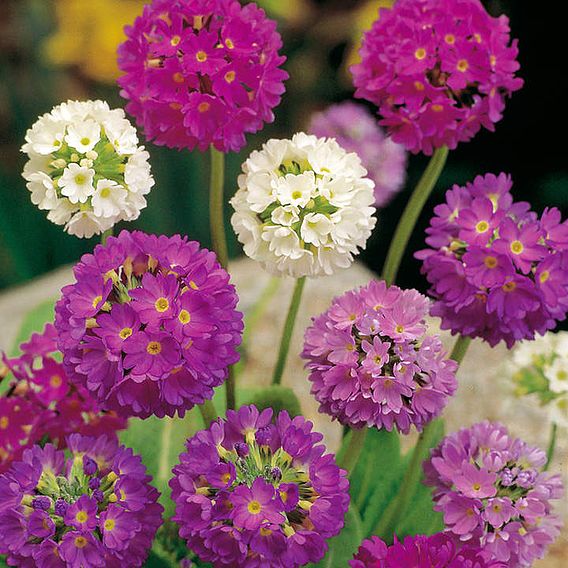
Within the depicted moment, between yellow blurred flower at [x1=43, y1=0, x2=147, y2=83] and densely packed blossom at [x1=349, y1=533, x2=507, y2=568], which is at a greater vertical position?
densely packed blossom at [x1=349, y1=533, x2=507, y2=568]

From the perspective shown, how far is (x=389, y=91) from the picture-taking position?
524 millimetres

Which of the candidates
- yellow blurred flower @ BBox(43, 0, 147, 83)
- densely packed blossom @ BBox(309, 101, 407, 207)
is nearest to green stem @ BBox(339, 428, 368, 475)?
densely packed blossom @ BBox(309, 101, 407, 207)

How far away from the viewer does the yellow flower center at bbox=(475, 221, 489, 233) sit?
0.48 meters

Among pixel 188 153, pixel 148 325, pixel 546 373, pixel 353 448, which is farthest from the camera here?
pixel 188 153

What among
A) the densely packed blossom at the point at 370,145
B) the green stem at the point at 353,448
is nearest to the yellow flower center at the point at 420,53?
the green stem at the point at 353,448

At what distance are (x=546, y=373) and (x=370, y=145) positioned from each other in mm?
295

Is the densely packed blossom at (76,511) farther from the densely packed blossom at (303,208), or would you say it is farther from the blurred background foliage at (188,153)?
the blurred background foliage at (188,153)

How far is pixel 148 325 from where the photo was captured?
0.41m

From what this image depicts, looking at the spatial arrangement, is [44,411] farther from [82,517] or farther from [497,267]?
[497,267]

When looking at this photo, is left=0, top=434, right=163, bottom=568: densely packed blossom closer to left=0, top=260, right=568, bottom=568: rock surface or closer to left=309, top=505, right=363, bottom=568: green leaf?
left=309, top=505, right=363, bottom=568: green leaf

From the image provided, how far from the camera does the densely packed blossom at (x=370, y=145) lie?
0.83m

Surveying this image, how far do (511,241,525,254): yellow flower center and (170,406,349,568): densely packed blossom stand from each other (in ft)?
0.42

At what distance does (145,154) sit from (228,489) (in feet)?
0.55

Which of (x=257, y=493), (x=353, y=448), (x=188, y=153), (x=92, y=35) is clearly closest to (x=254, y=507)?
(x=257, y=493)
